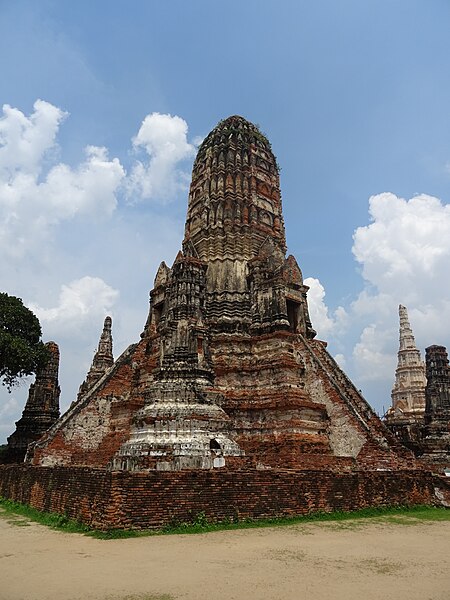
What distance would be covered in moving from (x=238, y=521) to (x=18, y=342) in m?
18.9

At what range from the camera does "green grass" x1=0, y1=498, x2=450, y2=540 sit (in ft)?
27.6

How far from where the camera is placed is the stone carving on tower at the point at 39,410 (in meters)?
24.2

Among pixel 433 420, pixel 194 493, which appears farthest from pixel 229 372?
pixel 433 420

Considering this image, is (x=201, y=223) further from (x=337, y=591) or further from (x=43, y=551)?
(x=337, y=591)

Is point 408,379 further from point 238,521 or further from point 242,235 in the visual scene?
point 238,521

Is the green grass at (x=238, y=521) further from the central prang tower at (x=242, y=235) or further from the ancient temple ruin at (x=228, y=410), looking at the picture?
the central prang tower at (x=242, y=235)

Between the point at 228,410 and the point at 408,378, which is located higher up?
the point at 408,378

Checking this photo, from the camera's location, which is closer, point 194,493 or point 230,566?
point 230,566

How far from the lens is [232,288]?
2042cm

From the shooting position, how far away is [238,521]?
929cm

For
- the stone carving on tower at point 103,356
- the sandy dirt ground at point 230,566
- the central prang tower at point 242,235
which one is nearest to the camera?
the sandy dirt ground at point 230,566

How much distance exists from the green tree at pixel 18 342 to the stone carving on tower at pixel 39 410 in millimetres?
757

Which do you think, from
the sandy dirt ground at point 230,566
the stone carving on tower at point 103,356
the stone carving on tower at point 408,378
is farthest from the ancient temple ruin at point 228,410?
the stone carving on tower at point 408,378

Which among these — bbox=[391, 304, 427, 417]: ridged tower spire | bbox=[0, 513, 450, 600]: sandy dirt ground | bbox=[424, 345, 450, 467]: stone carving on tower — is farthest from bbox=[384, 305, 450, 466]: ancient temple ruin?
bbox=[0, 513, 450, 600]: sandy dirt ground
